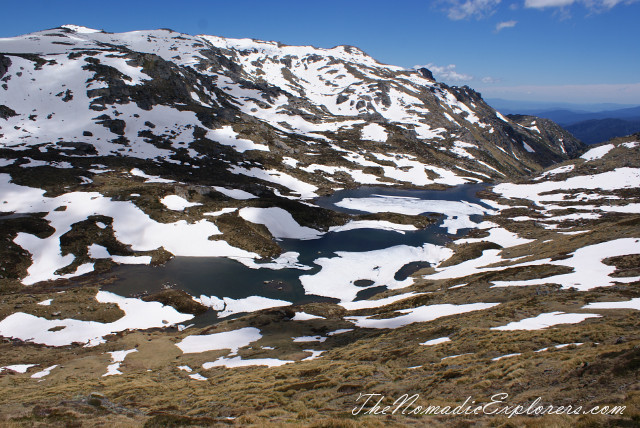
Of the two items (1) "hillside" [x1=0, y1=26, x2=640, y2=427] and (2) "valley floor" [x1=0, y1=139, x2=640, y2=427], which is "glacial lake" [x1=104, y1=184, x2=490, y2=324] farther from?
(2) "valley floor" [x1=0, y1=139, x2=640, y2=427]

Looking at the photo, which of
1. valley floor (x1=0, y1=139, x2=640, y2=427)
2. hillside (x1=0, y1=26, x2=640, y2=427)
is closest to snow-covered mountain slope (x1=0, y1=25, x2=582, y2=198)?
hillside (x1=0, y1=26, x2=640, y2=427)

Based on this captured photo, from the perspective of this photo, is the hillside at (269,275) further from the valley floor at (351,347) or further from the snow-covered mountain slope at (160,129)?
the snow-covered mountain slope at (160,129)

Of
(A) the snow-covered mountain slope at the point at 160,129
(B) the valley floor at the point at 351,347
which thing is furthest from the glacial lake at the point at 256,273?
(A) the snow-covered mountain slope at the point at 160,129

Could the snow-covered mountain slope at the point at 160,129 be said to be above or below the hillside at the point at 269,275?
above

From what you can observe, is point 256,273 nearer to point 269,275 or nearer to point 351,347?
point 269,275

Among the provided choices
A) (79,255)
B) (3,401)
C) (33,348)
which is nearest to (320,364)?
(3,401)

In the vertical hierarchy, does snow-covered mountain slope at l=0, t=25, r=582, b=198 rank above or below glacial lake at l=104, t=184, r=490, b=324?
above

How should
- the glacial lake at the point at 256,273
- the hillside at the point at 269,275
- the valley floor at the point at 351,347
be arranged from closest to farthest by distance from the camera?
the valley floor at the point at 351,347, the hillside at the point at 269,275, the glacial lake at the point at 256,273

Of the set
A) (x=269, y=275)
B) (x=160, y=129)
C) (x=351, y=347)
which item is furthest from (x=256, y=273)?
(x=160, y=129)
